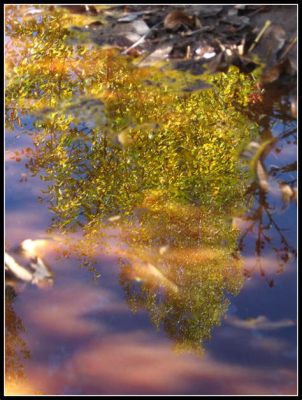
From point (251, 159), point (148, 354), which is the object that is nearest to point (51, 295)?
point (148, 354)

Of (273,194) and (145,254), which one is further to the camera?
(273,194)

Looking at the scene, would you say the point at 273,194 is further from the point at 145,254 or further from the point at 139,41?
the point at 139,41

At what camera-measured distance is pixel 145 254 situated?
7.20 feet

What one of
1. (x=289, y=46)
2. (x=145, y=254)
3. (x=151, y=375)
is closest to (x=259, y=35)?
(x=289, y=46)

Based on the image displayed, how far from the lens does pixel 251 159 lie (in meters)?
2.56

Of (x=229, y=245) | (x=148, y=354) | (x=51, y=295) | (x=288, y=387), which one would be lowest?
(x=288, y=387)

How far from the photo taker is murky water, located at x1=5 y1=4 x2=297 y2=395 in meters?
1.91

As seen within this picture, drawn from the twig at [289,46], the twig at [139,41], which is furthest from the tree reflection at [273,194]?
the twig at [139,41]

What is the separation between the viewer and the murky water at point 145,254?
1.91m

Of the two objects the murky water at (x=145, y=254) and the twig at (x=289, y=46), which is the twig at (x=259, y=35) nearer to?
the twig at (x=289, y=46)

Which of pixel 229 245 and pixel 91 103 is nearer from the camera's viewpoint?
pixel 229 245

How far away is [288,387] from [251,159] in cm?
115

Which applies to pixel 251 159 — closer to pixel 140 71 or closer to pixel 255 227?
pixel 255 227

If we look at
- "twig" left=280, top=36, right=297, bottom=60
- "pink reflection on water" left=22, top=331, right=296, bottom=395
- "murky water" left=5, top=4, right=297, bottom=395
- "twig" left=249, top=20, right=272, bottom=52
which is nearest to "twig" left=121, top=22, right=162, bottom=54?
"murky water" left=5, top=4, right=297, bottom=395
